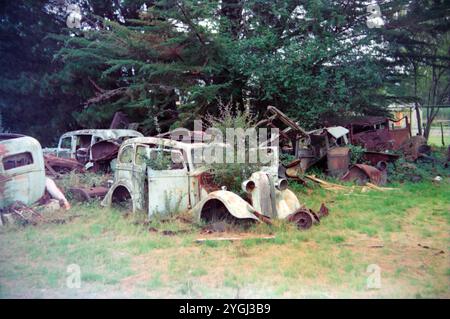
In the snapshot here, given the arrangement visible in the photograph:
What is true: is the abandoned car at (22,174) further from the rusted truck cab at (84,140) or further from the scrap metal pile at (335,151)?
the scrap metal pile at (335,151)

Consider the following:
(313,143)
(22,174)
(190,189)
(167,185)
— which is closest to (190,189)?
(190,189)

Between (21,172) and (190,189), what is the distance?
3.00 meters

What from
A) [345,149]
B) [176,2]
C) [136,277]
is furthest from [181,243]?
[176,2]

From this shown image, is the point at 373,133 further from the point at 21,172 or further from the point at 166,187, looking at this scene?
the point at 21,172

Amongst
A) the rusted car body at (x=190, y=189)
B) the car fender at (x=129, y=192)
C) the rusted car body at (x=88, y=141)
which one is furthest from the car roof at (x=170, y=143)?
the rusted car body at (x=88, y=141)

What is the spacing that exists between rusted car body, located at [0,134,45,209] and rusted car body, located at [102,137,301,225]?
154cm

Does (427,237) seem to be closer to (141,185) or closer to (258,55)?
(141,185)

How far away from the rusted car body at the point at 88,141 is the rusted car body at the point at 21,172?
2.96 m

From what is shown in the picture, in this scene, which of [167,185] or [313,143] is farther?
[313,143]

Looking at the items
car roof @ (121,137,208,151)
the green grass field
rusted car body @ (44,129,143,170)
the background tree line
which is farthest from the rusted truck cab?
the green grass field

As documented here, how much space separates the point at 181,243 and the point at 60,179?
492cm

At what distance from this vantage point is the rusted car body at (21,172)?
6.62 meters

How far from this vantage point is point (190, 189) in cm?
653

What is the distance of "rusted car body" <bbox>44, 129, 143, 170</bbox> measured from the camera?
1050 centimetres
